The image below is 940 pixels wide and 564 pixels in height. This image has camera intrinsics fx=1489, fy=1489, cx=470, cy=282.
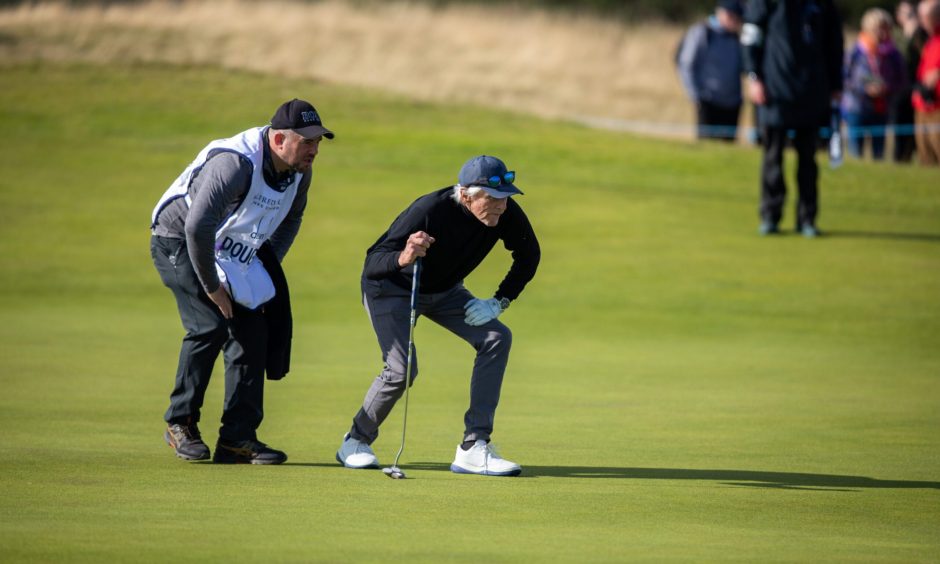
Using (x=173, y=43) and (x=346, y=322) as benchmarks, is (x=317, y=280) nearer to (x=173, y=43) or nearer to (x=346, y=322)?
(x=346, y=322)

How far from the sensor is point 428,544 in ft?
20.7

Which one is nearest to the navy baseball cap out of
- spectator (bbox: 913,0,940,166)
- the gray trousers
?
the gray trousers

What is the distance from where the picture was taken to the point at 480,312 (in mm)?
8391

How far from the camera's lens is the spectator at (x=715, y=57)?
23406mm

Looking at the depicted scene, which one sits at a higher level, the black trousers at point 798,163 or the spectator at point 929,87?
the spectator at point 929,87

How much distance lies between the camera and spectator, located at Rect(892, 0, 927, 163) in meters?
23.0

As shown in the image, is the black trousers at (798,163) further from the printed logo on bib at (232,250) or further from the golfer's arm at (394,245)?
the printed logo on bib at (232,250)

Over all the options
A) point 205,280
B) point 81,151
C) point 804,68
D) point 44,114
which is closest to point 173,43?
point 44,114

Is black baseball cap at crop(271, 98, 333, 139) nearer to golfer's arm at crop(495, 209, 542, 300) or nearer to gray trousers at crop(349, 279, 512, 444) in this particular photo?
gray trousers at crop(349, 279, 512, 444)

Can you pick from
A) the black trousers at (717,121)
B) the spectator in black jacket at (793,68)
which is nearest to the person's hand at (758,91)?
the spectator in black jacket at (793,68)

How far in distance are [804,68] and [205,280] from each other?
11.5 metres

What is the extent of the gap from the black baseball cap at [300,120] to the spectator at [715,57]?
15915mm

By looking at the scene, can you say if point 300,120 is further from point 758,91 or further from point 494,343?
point 758,91

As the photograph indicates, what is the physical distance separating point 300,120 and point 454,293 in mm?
1328
